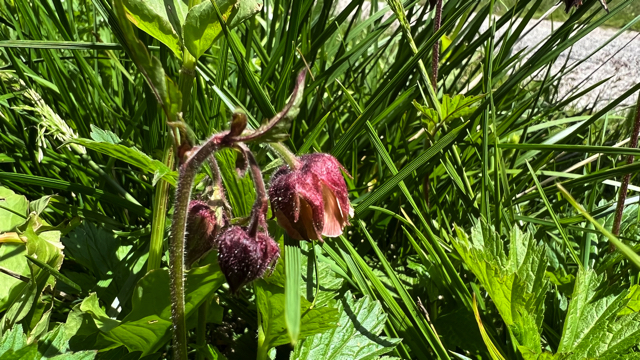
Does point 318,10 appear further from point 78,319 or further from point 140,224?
point 78,319

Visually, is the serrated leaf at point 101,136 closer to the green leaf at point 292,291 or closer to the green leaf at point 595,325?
A: the green leaf at point 292,291

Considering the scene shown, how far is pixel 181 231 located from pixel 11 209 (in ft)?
2.10

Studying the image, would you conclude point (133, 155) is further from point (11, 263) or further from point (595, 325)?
point (595, 325)

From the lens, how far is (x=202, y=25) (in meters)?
0.91

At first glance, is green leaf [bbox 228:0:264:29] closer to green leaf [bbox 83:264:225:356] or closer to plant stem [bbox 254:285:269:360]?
green leaf [bbox 83:264:225:356]

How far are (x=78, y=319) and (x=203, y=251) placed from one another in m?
0.29

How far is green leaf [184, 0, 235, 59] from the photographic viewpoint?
0.90m

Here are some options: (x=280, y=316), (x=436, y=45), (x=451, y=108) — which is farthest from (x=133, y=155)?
(x=436, y=45)

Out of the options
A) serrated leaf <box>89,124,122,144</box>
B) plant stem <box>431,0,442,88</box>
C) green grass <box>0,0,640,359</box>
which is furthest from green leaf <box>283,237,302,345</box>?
plant stem <box>431,0,442,88</box>

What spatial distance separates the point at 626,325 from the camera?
101 centimetres

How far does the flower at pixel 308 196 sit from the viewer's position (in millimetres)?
807

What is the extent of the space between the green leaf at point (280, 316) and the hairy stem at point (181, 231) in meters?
0.17

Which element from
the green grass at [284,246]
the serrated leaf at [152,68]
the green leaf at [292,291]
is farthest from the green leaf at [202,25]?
the green leaf at [292,291]

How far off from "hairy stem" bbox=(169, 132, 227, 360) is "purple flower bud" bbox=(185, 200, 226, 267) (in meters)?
0.10
